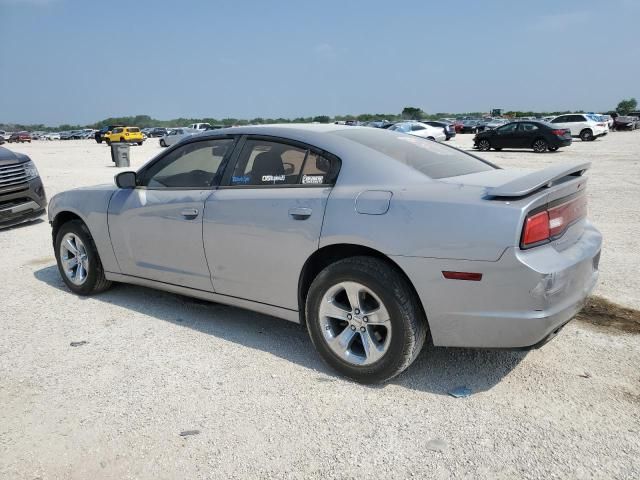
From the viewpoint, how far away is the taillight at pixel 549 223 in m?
2.81

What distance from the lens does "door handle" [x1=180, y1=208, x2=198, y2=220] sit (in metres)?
4.03

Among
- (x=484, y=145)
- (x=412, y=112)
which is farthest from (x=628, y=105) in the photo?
(x=484, y=145)

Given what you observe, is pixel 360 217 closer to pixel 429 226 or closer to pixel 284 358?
pixel 429 226

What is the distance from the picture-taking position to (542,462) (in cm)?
254

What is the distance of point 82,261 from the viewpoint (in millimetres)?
5086

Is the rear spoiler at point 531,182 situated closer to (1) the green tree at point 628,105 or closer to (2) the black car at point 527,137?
(2) the black car at point 527,137

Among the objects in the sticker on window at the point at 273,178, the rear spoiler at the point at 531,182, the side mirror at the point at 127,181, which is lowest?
the side mirror at the point at 127,181

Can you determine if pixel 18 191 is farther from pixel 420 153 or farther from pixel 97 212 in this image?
pixel 420 153

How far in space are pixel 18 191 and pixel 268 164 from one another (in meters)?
6.16

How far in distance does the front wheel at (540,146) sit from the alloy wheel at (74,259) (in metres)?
23.2

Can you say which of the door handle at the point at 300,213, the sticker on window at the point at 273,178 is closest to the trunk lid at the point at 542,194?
the door handle at the point at 300,213

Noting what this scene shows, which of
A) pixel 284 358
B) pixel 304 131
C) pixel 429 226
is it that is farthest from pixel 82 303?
pixel 429 226

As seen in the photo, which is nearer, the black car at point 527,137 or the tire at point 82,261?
the tire at point 82,261

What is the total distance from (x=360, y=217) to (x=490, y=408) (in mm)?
1278
